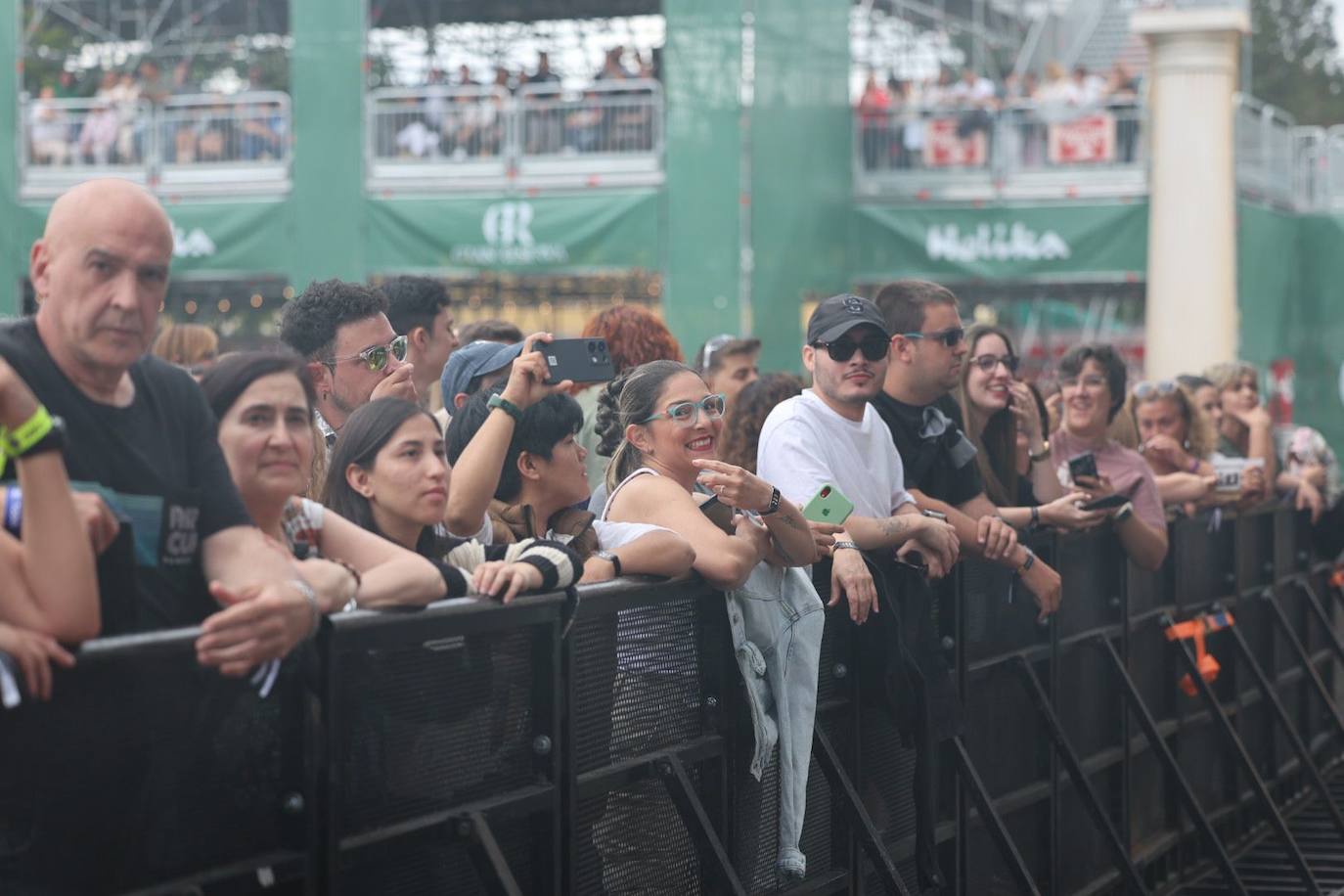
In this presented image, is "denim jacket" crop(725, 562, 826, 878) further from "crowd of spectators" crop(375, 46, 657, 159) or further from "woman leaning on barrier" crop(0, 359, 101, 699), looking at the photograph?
"crowd of spectators" crop(375, 46, 657, 159)

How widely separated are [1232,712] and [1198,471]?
114 centimetres

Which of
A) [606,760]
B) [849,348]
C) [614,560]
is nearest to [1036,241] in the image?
[849,348]

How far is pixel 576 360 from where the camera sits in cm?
541

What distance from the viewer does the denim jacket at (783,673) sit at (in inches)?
203

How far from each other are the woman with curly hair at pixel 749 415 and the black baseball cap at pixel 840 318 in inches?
37.2

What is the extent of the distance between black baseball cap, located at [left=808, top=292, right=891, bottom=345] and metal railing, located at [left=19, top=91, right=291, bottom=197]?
744 inches

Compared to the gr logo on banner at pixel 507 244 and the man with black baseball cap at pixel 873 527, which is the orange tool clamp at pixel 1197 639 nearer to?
the man with black baseball cap at pixel 873 527

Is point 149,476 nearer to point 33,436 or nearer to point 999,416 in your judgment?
point 33,436

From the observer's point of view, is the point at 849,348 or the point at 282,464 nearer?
the point at 282,464

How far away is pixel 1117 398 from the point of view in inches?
327

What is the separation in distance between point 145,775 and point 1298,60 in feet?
177

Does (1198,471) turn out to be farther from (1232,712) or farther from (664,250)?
(664,250)

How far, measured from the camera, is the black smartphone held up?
5.30m

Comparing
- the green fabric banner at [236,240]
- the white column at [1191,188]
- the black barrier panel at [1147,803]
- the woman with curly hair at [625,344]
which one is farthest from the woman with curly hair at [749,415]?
the green fabric banner at [236,240]
